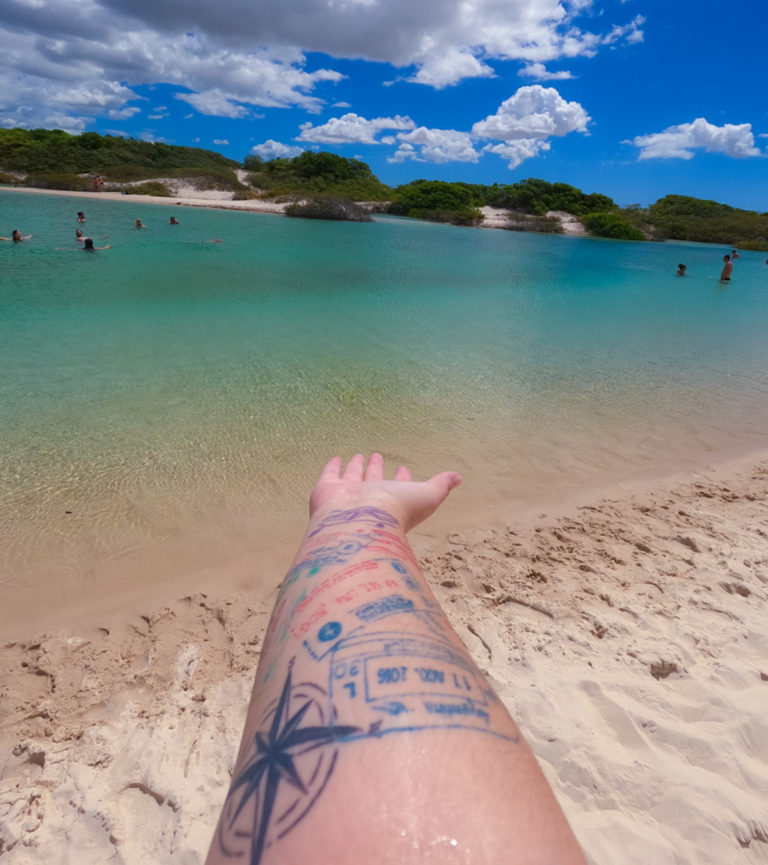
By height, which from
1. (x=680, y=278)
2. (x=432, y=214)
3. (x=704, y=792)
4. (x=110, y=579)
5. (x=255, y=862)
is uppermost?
(x=432, y=214)

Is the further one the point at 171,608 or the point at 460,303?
the point at 460,303

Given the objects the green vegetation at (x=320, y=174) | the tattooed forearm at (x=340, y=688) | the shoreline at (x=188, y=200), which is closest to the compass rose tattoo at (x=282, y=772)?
the tattooed forearm at (x=340, y=688)

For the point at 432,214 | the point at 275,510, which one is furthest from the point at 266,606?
the point at 432,214

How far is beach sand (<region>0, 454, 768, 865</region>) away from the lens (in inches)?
65.3

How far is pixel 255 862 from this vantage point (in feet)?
2.48

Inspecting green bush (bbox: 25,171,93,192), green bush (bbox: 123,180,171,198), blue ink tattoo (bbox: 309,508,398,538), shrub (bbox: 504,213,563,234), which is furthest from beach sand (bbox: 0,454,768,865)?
shrub (bbox: 504,213,563,234)

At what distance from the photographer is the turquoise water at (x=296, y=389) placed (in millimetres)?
4016

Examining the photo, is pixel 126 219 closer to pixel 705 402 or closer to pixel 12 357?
pixel 12 357

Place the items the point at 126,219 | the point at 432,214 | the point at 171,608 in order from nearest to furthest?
the point at 171,608, the point at 126,219, the point at 432,214

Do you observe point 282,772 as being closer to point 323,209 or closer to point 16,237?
point 16,237

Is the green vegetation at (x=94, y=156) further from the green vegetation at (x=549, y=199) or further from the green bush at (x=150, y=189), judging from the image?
the green vegetation at (x=549, y=199)

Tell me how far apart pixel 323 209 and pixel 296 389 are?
1446 inches

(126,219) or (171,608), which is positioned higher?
(126,219)

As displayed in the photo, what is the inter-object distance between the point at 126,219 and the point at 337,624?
2970 cm
